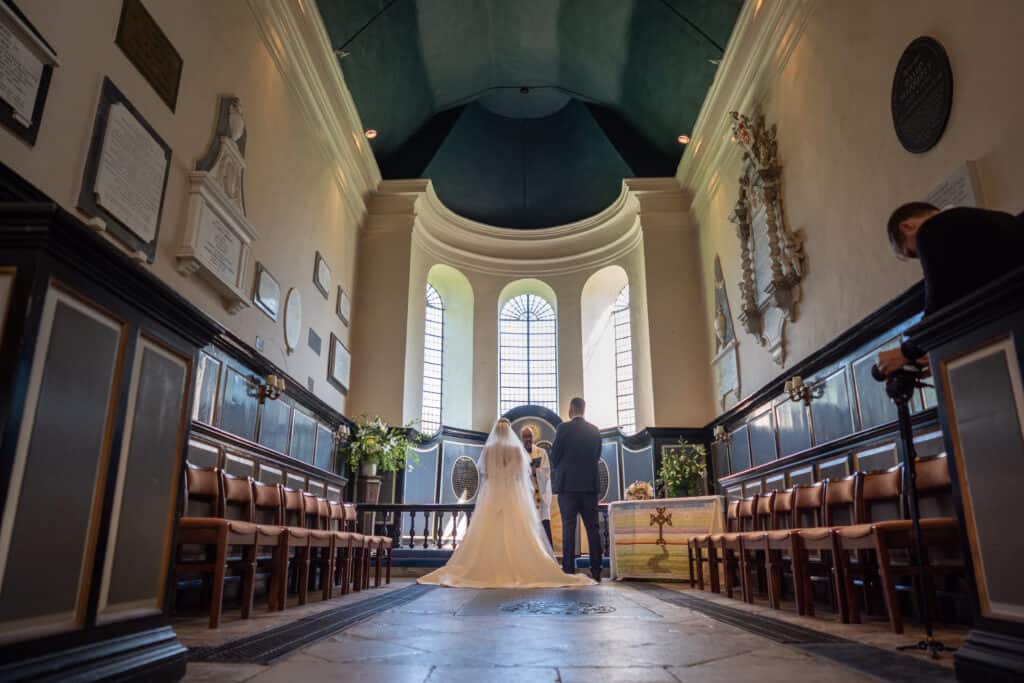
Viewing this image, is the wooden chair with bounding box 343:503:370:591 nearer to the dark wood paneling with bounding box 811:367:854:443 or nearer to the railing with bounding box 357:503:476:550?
the railing with bounding box 357:503:476:550

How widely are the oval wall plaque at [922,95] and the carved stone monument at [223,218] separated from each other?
5.66 metres

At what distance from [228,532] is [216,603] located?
390 millimetres

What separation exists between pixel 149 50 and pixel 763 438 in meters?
7.55

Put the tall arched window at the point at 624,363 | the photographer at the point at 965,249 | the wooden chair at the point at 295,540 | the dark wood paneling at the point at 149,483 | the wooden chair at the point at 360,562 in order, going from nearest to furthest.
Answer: the dark wood paneling at the point at 149,483, the photographer at the point at 965,249, the wooden chair at the point at 295,540, the wooden chair at the point at 360,562, the tall arched window at the point at 624,363

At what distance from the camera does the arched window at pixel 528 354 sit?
1439 centimetres

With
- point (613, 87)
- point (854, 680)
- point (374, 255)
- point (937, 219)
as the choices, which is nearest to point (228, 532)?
point (854, 680)

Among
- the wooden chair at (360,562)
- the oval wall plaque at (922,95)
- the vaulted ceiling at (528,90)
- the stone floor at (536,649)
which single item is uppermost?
the vaulted ceiling at (528,90)

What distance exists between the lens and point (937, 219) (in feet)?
7.18

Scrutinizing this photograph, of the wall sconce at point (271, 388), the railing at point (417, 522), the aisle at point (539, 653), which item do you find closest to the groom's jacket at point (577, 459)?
the railing at point (417, 522)

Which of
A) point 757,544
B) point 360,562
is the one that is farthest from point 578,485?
point 757,544

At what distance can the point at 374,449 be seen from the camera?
1034 cm

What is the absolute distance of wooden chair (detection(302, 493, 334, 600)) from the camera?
5.11 metres

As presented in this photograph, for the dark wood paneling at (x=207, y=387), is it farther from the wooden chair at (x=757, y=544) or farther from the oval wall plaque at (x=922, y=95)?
the oval wall plaque at (x=922, y=95)

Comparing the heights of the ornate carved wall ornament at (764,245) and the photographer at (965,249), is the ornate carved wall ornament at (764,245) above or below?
above
